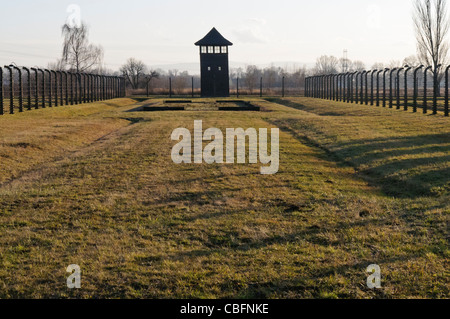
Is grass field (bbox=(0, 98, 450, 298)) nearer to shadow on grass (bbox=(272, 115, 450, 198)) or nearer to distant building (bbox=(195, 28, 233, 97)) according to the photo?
shadow on grass (bbox=(272, 115, 450, 198))

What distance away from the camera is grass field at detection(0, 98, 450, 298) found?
14.8ft

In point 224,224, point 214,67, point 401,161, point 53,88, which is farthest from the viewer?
point 214,67

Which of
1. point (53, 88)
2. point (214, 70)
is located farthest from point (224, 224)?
point (214, 70)

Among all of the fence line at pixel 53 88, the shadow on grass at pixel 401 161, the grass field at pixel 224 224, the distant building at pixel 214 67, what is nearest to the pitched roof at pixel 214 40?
the distant building at pixel 214 67

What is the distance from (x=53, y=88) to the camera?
1617 inches

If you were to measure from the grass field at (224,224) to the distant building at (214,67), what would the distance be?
43.3 meters

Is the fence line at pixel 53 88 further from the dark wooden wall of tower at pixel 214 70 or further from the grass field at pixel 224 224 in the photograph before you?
the grass field at pixel 224 224

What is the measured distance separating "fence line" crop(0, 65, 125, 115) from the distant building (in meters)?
9.31

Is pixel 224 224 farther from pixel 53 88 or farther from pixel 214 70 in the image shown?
pixel 214 70

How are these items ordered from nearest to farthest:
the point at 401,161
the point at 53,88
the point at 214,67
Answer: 1. the point at 401,161
2. the point at 53,88
3. the point at 214,67

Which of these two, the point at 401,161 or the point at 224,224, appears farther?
the point at 401,161

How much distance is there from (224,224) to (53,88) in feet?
124

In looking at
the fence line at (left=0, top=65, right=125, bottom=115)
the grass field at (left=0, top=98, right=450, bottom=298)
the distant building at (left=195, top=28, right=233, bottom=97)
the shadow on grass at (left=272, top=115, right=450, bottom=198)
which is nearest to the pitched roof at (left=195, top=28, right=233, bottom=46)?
the distant building at (left=195, top=28, right=233, bottom=97)
